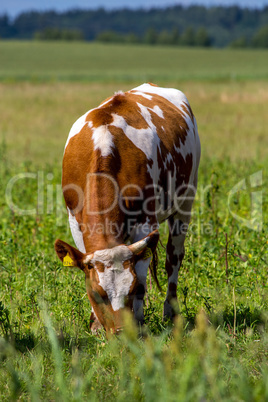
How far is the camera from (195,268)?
5.09 meters

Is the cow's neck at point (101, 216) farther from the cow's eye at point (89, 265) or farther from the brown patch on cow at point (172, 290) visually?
the brown patch on cow at point (172, 290)

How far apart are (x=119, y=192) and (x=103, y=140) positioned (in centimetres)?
42

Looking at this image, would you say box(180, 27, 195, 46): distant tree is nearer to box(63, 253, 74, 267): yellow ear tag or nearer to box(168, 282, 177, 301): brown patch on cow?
box(168, 282, 177, 301): brown patch on cow

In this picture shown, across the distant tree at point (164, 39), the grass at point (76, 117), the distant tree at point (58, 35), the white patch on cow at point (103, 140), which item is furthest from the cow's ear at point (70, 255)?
the distant tree at point (164, 39)

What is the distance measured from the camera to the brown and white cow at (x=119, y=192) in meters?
→ 3.34

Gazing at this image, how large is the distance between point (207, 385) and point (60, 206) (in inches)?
167

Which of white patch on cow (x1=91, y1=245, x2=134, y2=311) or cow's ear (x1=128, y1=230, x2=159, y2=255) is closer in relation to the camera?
white patch on cow (x1=91, y1=245, x2=134, y2=311)

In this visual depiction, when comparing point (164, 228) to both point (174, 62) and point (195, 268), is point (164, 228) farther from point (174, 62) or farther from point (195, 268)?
point (174, 62)

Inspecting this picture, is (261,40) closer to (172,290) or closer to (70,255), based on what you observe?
(172,290)

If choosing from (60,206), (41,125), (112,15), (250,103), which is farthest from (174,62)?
(112,15)

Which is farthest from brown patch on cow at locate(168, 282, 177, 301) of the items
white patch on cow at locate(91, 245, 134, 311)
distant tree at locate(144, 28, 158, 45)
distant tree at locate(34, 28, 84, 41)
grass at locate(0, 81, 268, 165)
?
distant tree at locate(144, 28, 158, 45)

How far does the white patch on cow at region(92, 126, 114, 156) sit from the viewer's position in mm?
3734

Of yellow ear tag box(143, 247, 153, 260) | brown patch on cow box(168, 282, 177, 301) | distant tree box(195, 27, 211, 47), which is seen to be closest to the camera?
yellow ear tag box(143, 247, 153, 260)

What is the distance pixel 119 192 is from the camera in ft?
12.0
